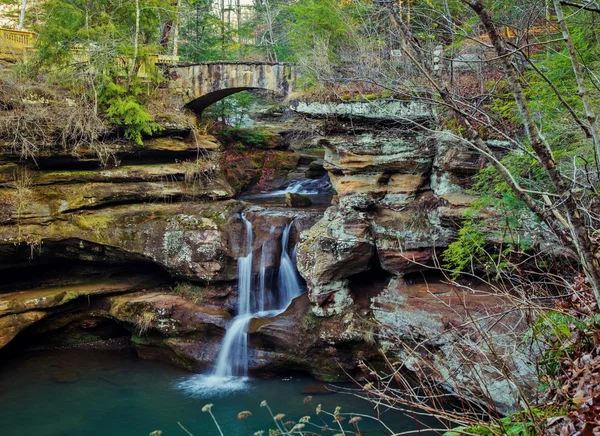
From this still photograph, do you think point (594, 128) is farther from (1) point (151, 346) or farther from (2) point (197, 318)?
(1) point (151, 346)

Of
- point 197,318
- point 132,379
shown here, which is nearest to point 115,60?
point 197,318

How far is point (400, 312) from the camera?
873 centimetres

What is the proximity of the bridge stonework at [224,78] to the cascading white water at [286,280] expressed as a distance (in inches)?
174

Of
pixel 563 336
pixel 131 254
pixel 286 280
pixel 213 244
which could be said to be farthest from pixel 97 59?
pixel 563 336

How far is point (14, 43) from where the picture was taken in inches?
539

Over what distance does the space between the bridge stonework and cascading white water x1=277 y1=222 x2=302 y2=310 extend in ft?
14.5

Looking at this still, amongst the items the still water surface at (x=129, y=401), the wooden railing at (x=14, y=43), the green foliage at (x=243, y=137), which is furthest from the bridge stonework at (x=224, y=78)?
the still water surface at (x=129, y=401)

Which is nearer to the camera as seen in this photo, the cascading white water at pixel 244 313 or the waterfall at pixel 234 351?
the cascading white water at pixel 244 313

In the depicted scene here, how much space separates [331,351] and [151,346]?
13.3ft

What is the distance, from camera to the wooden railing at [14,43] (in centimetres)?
1321

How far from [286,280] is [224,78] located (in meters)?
5.94

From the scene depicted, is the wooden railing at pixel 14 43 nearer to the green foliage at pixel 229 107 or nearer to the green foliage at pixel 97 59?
the green foliage at pixel 97 59

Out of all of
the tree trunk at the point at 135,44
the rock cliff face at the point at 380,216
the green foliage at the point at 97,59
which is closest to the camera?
the rock cliff face at the point at 380,216

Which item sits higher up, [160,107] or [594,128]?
[160,107]
